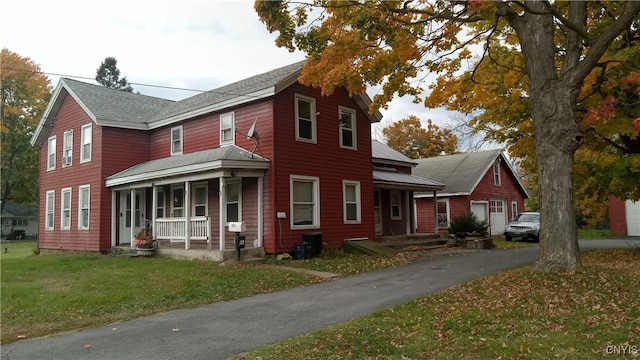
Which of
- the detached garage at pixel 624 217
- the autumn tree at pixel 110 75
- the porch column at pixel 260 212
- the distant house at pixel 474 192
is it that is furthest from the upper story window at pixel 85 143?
the autumn tree at pixel 110 75

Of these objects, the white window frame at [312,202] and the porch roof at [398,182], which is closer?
the white window frame at [312,202]

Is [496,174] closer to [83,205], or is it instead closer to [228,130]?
[228,130]

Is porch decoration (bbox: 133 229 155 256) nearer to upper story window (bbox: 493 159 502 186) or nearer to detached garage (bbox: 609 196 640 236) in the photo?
upper story window (bbox: 493 159 502 186)

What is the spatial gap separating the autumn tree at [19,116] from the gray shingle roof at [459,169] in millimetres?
32699

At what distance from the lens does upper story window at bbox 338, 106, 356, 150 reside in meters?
18.5

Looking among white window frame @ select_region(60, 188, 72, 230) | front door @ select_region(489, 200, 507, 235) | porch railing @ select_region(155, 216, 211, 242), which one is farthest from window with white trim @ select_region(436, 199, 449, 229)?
white window frame @ select_region(60, 188, 72, 230)

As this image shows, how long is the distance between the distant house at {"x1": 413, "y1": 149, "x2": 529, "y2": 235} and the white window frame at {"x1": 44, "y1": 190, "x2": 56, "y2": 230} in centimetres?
1996

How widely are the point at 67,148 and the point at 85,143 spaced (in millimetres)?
1974

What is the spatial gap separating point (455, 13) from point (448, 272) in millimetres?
6415

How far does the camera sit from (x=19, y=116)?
40438mm

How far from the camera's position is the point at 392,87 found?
520 inches

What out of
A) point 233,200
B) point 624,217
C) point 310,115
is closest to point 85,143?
point 233,200

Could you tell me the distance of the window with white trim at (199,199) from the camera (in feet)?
58.8

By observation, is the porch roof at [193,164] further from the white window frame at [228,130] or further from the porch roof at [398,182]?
the porch roof at [398,182]
